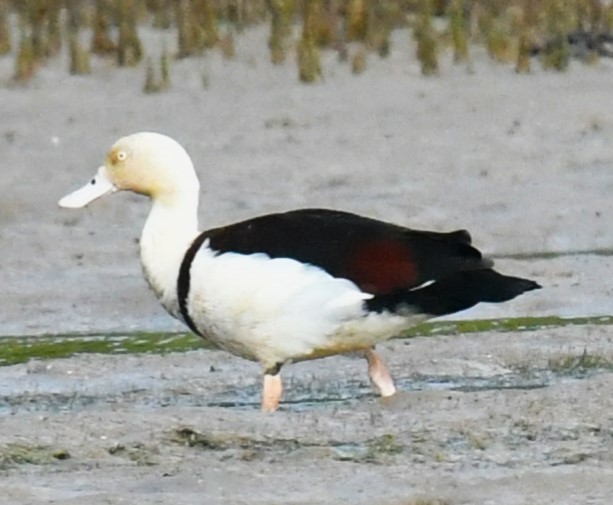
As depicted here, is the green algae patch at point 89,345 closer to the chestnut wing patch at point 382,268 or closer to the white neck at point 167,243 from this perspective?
the white neck at point 167,243

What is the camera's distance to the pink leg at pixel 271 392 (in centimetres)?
644

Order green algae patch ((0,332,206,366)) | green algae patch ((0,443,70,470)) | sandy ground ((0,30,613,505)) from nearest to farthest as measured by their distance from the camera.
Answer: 1. sandy ground ((0,30,613,505))
2. green algae patch ((0,443,70,470))
3. green algae patch ((0,332,206,366))

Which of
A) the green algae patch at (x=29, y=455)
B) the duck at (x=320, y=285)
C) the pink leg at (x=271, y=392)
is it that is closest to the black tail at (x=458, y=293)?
the duck at (x=320, y=285)

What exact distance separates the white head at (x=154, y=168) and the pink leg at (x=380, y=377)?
86 cm

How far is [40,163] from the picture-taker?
38.3 feet

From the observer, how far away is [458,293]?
629 cm

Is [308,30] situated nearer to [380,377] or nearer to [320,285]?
[380,377]

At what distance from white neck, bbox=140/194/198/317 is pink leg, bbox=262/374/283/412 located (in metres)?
0.37

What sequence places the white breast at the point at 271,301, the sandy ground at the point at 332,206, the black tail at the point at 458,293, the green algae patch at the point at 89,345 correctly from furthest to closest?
the green algae patch at the point at 89,345
the white breast at the point at 271,301
the black tail at the point at 458,293
the sandy ground at the point at 332,206

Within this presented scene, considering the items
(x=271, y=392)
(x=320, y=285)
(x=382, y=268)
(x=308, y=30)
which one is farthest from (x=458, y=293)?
(x=308, y=30)

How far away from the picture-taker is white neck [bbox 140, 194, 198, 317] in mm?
6684

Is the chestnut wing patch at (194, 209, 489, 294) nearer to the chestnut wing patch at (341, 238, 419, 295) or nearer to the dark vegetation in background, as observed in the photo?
the chestnut wing patch at (341, 238, 419, 295)

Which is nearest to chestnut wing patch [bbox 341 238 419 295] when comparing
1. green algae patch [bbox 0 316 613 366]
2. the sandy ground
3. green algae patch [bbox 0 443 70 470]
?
the sandy ground

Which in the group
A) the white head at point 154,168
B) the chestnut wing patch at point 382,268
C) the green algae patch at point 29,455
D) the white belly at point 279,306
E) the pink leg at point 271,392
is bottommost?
the pink leg at point 271,392
